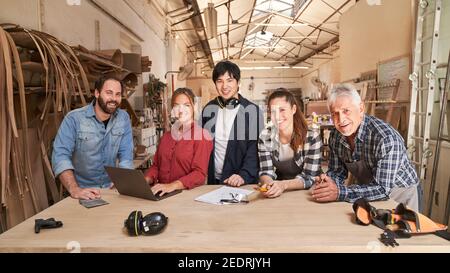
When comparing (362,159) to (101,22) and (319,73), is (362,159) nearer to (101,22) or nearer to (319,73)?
(101,22)

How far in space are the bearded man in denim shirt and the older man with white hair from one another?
4.30 ft

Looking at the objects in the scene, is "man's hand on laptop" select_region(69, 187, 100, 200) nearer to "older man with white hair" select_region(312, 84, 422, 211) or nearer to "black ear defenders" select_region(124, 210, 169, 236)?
"black ear defenders" select_region(124, 210, 169, 236)

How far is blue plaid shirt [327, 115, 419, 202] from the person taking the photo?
4.75 feet

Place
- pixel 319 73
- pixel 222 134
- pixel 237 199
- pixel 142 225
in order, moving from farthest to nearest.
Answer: pixel 319 73 < pixel 222 134 < pixel 237 199 < pixel 142 225

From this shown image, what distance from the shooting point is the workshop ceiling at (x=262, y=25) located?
22.5 ft

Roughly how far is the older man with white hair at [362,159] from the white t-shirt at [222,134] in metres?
0.67

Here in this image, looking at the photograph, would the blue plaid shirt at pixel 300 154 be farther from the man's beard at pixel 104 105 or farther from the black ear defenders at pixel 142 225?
the man's beard at pixel 104 105

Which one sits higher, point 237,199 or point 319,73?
point 319,73

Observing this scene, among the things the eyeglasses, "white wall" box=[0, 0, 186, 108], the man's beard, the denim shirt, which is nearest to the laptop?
the eyeglasses

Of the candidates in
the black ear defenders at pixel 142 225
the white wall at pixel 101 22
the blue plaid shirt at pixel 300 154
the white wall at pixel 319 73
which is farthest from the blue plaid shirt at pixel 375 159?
the white wall at pixel 319 73

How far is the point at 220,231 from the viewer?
1095 millimetres

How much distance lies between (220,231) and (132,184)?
0.58 m

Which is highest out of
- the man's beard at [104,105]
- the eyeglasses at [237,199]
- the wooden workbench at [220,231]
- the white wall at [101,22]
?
the white wall at [101,22]

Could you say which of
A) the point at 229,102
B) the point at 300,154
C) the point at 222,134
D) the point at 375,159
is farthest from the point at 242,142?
the point at 375,159
